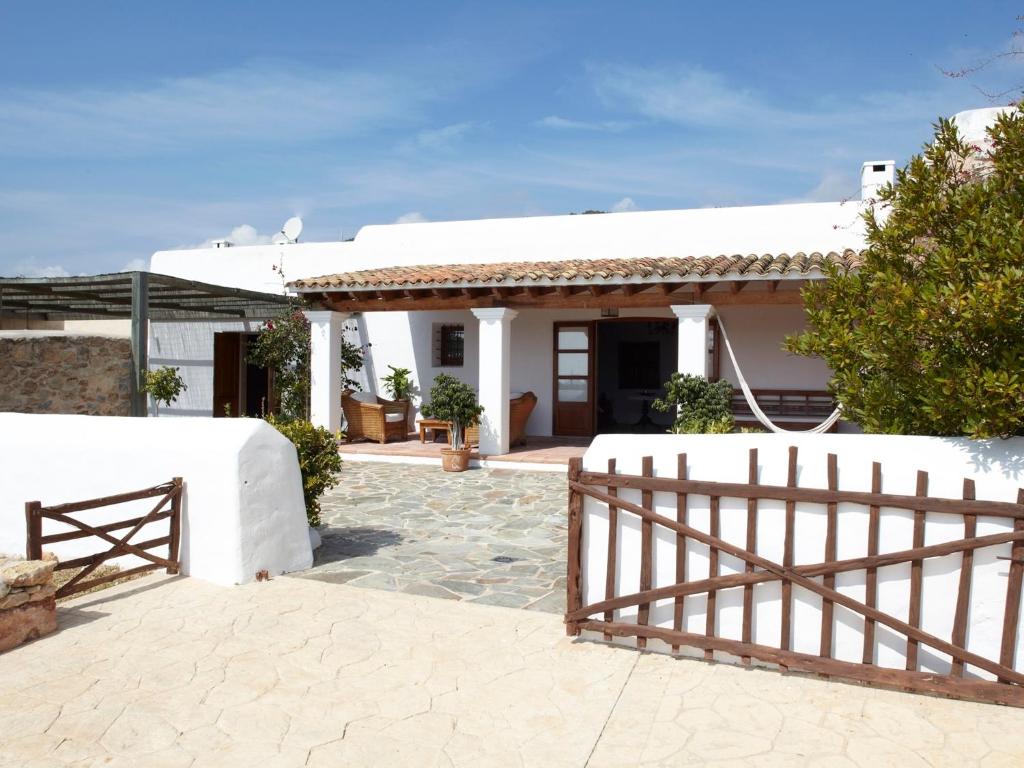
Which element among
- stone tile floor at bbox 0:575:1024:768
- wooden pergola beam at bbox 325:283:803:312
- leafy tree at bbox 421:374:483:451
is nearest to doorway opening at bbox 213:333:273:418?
wooden pergola beam at bbox 325:283:803:312

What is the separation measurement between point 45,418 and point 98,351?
472 centimetres

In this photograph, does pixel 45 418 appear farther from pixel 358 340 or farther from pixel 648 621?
pixel 358 340

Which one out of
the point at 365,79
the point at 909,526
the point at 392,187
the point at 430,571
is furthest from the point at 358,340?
the point at 909,526

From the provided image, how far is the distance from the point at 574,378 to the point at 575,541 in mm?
9053

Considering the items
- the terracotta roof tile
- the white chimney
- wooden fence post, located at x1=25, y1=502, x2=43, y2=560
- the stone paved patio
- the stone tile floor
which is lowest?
the stone paved patio

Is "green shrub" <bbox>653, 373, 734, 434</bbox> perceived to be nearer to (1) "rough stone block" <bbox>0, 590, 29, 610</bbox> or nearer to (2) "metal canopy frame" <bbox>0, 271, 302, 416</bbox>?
(2) "metal canopy frame" <bbox>0, 271, 302, 416</bbox>

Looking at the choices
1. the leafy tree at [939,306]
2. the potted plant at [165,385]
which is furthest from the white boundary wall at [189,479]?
the potted plant at [165,385]

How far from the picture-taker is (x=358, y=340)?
539 inches

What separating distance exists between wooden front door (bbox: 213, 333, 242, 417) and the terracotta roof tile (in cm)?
450

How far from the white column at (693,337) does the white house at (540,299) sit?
19 mm

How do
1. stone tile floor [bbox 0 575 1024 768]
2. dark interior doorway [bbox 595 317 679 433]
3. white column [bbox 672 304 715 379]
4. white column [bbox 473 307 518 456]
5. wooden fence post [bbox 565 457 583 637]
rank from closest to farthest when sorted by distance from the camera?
1. stone tile floor [bbox 0 575 1024 768]
2. wooden fence post [bbox 565 457 583 637]
3. white column [bbox 672 304 715 379]
4. white column [bbox 473 307 518 456]
5. dark interior doorway [bbox 595 317 679 433]

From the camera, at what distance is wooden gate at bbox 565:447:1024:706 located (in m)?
3.35

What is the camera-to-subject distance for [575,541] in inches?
162

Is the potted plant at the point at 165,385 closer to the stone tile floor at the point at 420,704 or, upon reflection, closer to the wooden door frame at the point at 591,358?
the wooden door frame at the point at 591,358
